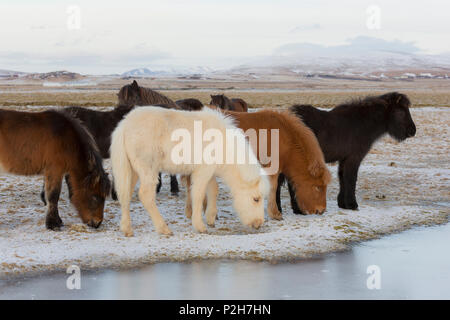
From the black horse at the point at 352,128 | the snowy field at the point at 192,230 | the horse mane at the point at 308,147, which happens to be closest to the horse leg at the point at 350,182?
the black horse at the point at 352,128

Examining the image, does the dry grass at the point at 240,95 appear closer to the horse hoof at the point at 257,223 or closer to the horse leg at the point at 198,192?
the horse hoof at the point at 257,223

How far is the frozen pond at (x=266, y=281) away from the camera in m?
5.03

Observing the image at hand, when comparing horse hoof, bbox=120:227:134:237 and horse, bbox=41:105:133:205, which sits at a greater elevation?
horse, bbox=41:105:133:205

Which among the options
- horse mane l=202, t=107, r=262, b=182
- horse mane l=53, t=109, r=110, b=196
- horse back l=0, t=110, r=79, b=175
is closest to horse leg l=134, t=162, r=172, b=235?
horse mane l=53, t=109, r=110, b=196

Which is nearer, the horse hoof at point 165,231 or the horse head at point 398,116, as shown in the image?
the horse hoof at point 165,231

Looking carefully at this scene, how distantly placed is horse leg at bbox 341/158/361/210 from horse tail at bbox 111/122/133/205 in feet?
11.8

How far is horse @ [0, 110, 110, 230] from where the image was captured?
7.10 m

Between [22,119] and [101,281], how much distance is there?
2.86 meters

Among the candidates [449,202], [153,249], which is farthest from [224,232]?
[449,202]

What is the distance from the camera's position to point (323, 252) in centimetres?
658

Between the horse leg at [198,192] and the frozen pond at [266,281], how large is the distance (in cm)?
116

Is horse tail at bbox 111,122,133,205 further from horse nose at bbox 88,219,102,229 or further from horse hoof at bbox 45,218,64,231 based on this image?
horse hoof at bbox 45,218,64,231

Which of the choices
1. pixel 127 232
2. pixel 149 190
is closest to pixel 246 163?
pixel 149 190
